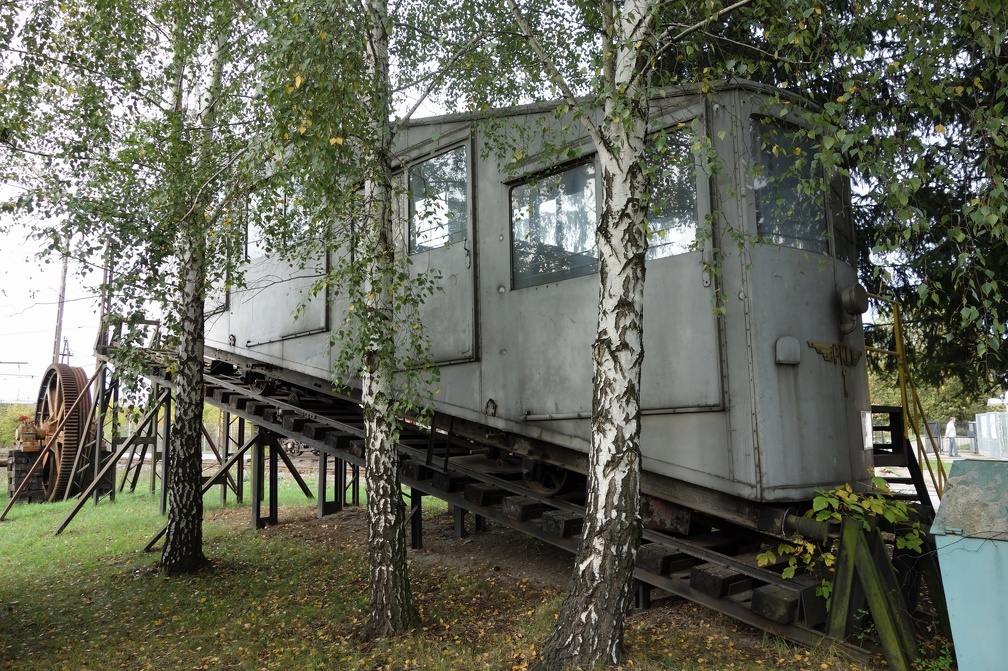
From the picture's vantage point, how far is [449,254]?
23.1 ft

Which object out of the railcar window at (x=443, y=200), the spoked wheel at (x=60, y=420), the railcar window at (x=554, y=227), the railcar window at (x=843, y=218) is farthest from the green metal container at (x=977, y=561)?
the spoked wheel at (x=60, y=420)

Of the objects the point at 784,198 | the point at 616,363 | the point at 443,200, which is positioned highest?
the point at 443,200

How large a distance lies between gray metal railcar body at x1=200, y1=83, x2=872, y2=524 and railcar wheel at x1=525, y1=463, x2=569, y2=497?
1.05 ft

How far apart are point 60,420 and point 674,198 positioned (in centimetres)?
1597

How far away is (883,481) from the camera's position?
16.5 feet

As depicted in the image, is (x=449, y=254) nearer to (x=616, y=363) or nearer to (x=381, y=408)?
(x=381, y=408)

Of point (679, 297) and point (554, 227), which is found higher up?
point (554, 227)

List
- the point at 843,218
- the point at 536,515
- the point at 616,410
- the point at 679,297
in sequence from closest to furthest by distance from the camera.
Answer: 1. the point at 616,410
2. the point at 679,297
3. the point at 843,218
4. the point at 536,515

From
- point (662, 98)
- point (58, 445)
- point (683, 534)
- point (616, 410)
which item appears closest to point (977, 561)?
point (683, 534)

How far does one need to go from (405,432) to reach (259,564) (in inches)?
83.0

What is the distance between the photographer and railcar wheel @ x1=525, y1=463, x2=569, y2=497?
254 inches

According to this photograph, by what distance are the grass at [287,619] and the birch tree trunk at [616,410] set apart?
17.0 inches

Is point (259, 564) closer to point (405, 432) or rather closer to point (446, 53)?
point (405, 432)

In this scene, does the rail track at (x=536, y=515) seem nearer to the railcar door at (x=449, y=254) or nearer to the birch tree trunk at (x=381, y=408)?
the birch tree trunk at (x=381, y=408)
